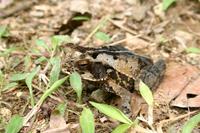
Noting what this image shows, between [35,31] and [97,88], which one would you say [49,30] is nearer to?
[35,31]

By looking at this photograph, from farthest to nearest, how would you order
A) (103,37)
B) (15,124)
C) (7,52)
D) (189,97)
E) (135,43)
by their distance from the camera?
(135,43) → (103,37) → (7,52) → (189,97) → (15,124)

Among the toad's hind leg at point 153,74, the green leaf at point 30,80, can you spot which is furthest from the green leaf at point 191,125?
the green leaf at point 30,80

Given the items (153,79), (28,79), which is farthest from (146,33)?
(28,79)

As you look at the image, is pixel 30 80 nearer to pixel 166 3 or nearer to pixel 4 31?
Result: pixel 4 31

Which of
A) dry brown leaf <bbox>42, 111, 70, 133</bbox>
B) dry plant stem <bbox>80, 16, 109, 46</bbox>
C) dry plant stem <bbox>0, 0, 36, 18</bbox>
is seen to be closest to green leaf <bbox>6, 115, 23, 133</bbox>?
dry brown leaf <bbox>42, 111, 70, 133</bbox>

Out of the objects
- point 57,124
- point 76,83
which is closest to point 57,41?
point 76,83

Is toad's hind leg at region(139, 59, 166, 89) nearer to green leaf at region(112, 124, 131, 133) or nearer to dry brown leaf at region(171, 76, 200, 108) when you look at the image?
dry brown leaf at region(171, 76, 200, 108)

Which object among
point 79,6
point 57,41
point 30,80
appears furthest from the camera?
point 79,6
